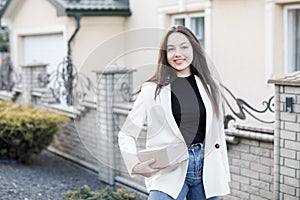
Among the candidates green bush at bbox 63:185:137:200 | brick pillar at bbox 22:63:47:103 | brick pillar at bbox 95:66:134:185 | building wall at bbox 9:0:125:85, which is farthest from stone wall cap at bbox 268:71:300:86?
building wall at bbox 9:0:125:85

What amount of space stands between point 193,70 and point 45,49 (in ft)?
34.0

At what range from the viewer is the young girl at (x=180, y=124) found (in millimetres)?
3633

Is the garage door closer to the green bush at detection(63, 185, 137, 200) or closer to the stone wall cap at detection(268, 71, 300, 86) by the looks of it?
the green bush at detection(63, 185, 137, 200)

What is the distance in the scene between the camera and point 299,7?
828cm

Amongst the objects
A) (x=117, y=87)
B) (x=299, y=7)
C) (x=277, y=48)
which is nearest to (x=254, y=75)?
(x=277, y=48)

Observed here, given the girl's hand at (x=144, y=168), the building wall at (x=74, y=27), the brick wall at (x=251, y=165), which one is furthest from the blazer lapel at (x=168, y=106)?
the building wall at (x=74, y=27)

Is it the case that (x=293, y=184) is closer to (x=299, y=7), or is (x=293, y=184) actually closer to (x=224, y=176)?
(x=224, y=176)

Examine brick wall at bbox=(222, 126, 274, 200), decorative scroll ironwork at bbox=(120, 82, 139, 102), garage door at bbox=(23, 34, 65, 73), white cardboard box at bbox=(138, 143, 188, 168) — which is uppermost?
garage door at bbox=(23, 34, 65, 73)

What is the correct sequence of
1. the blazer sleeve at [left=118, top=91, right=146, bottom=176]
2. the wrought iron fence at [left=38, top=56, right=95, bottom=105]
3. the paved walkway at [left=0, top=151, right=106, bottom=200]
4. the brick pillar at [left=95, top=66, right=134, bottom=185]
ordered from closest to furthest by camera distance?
the blazer sleeve at [left=118, top=91, right=146, bottom=176] < the paved walkway at [left=0, top=151, right=106, bottom=200] < the brick pillar at [left=95, top=66, right=134, bottom=185] < the wrought iron fence at [left=38, top=56, right=95, bottom=105]

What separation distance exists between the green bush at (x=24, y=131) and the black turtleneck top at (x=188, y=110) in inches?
202

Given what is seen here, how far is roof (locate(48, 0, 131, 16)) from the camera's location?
11867mm

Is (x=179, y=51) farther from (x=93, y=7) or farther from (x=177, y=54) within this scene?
(x=93, y=7)

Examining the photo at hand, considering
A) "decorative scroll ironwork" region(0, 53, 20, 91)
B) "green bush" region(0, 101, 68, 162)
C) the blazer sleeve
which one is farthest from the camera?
"decorative scroll ironwork" region(0, 53, 20, 91)

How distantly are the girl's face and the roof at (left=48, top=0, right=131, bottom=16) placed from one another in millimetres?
8450
